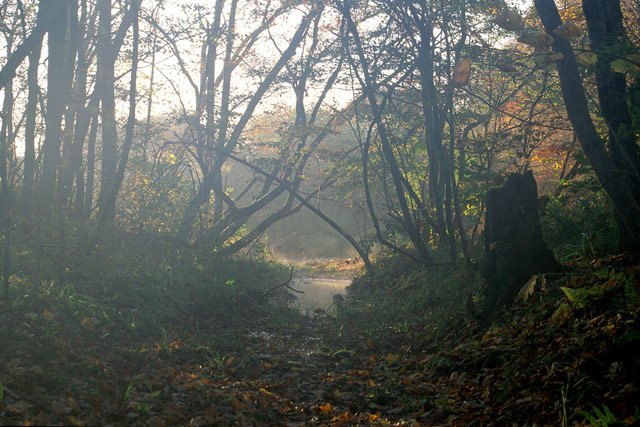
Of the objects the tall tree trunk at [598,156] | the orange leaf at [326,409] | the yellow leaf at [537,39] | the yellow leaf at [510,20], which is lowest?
the orange leaf at [326,409]

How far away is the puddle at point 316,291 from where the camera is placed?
553 inches

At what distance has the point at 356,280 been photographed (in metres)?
15.4

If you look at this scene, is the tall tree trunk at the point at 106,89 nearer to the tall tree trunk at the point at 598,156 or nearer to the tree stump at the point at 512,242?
the tree stump at the point at 512,242

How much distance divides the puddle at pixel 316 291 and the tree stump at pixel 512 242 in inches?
265

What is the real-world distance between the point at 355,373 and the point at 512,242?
2742mm

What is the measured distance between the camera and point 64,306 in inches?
267

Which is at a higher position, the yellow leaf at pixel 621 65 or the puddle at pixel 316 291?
the yellow leaf at pixel 621 65

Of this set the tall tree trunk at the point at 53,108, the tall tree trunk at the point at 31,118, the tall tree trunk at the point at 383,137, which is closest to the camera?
the tall tree trunk at the point at 31,118

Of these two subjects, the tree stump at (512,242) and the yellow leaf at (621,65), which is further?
the tree stump at (512,242)

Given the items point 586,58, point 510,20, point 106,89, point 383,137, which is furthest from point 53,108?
point 586,58

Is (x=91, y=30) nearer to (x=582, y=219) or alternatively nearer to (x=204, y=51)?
(x=204, y=51)

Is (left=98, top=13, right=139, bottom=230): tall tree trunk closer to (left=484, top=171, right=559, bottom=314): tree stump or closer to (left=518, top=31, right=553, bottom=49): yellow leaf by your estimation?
(left=484, top=171, right=559, bottom=314): tree stump

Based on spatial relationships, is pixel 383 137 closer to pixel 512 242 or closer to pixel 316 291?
pixel 512 242

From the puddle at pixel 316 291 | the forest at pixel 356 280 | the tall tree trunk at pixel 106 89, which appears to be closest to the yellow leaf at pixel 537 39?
the forest at pixel 356 280
